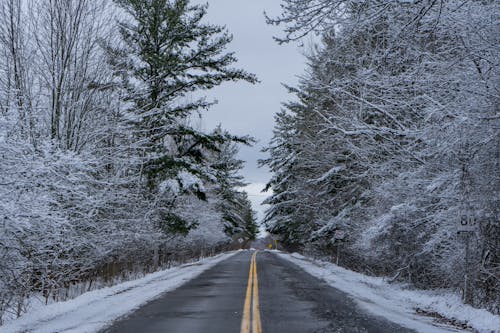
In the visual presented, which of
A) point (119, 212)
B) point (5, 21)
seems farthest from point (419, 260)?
point (5, 21)

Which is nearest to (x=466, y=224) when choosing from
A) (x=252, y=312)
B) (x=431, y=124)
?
(x=431, y=124)

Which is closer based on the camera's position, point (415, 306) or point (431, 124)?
point (431, 124)

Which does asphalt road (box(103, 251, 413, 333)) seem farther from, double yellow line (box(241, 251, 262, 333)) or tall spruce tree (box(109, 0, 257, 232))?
tall spruce tree (box(109, 0, 257, 232))

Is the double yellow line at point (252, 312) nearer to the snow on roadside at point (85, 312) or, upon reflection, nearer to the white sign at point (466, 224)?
the snow on roadside at point (85, 312)

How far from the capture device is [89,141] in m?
15.3

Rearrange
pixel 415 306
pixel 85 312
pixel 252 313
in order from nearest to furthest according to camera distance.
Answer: pixel 252 313 → pixel 85 312 → pixel 415 306

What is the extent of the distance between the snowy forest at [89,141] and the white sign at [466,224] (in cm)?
835

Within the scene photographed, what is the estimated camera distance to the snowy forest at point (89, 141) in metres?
8.95

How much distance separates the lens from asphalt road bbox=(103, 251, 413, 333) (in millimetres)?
8273

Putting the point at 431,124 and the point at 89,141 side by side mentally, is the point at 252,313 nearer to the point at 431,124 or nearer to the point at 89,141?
the point at 431,124

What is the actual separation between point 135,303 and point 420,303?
7.33 meters

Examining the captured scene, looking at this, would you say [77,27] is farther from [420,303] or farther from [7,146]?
[420,303]

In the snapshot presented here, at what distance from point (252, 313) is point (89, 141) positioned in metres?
8.38

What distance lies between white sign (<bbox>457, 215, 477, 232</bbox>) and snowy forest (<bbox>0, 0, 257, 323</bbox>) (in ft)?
27.4
